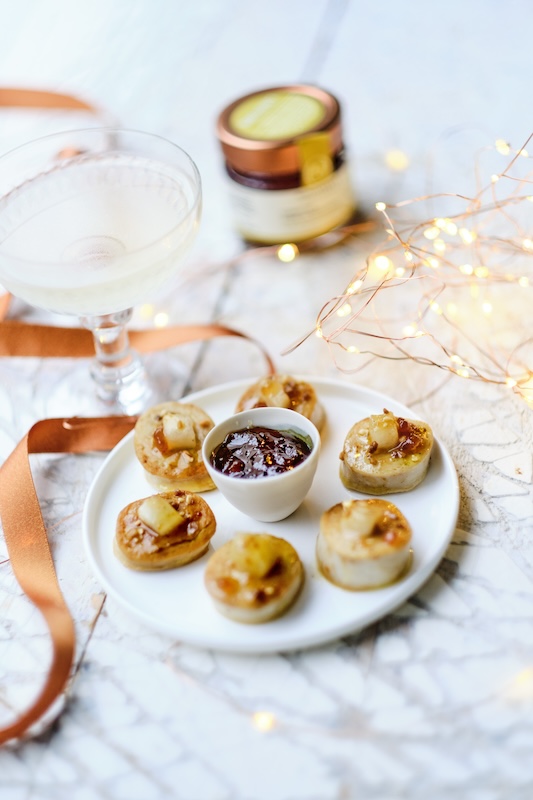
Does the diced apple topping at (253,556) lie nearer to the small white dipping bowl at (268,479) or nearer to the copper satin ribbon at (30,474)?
the small white dipping bowl at (268,479)

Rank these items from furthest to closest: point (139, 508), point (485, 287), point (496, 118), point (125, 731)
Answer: point (496, 118) < point (485, 287) < point (139, 508) < point (125, 731)

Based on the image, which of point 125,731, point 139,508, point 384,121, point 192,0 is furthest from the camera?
point 192,0

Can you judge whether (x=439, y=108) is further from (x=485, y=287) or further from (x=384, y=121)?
(x=485, y=287)

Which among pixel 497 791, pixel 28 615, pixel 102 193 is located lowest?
pixel 28 615

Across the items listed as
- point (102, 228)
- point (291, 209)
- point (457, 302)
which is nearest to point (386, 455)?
point (457, 302)

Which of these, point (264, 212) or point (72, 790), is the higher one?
point (264, 212)

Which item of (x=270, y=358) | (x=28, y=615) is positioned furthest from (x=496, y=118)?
(x=28, y=615)

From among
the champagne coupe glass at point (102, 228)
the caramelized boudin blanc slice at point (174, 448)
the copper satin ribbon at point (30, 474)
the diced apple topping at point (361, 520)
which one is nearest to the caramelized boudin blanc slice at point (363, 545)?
the diced apple topping at point (361, 520)

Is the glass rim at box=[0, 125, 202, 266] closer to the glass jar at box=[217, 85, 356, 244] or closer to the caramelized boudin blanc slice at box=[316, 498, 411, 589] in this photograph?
the glass jar at box=[217, 85, 356, 244]
